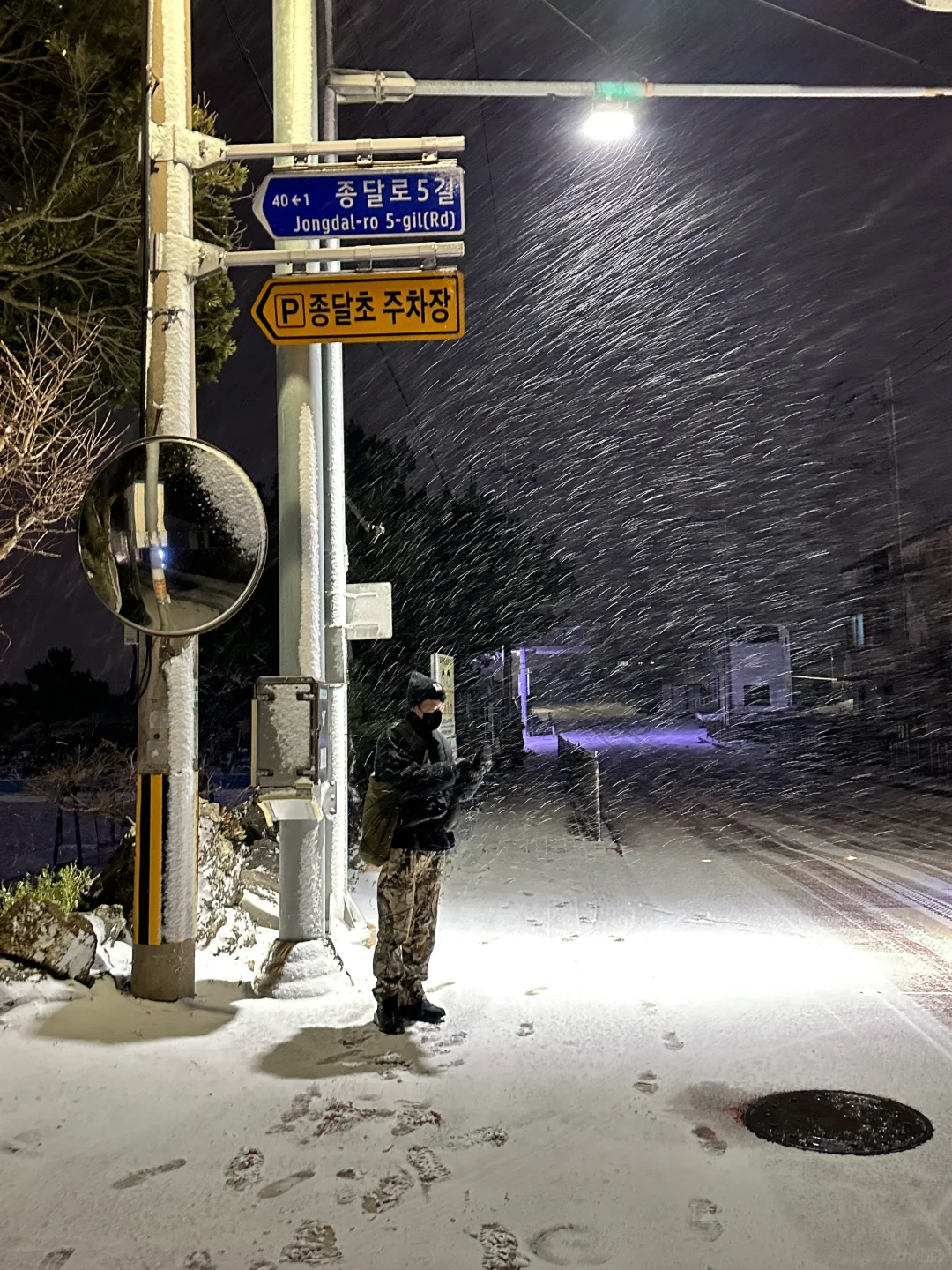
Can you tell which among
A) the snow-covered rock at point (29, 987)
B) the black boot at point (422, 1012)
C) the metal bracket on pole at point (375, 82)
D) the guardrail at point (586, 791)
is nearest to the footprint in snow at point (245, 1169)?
the black boot at point (422, 1012)

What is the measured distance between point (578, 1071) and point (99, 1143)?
2048mm

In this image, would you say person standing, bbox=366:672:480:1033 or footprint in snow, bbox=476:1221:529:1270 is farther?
person standing, bbox=366:672:480:1033

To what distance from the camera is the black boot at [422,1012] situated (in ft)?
18.0

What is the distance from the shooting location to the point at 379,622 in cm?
777

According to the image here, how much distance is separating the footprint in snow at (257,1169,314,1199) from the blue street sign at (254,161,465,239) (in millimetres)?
4776

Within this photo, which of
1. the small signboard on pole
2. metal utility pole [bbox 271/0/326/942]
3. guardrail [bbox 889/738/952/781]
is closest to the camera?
metal utility pole [bbox 271/0/326/942]

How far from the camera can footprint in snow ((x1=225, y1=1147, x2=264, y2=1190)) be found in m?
3.68

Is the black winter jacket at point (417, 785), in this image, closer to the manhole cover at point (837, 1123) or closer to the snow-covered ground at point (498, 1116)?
the snow-covered ground at point (498, 1116)

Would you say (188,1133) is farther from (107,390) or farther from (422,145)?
(107,390)

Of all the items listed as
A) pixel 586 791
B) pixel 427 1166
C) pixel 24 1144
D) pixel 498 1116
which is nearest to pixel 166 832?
pixel 24 1144

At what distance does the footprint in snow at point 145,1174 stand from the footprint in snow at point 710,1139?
1918 millimetres

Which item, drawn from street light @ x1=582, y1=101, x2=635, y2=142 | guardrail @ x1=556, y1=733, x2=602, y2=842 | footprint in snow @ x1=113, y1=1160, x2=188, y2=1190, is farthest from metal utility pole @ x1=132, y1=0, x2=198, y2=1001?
guardrail @ x1=556, y1=733, x2=602, y2=842

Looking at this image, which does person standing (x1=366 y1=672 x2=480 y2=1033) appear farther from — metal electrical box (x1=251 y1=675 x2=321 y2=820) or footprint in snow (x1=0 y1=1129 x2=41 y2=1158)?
footprint in snow (x1=0 y1=1129 x2=41 y2=1158)

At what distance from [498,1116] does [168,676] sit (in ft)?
9.89
